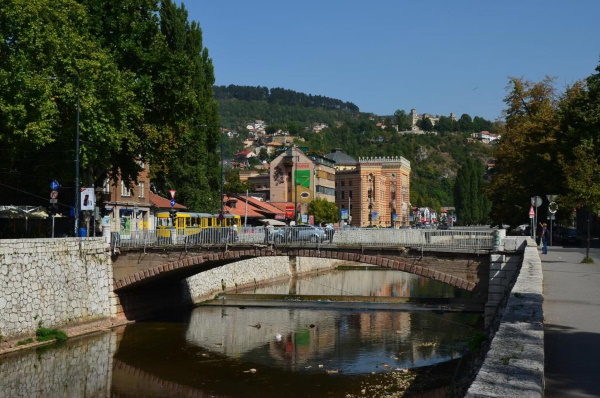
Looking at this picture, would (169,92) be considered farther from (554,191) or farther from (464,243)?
(554,191)

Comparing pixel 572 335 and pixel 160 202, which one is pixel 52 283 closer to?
pixel 572 335

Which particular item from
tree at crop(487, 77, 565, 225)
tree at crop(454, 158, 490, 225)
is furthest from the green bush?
tree at crop(454, 158, 490, 225)

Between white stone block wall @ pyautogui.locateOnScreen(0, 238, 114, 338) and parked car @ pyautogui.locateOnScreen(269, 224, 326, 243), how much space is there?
29.8 feet

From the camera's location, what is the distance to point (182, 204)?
64.1 m

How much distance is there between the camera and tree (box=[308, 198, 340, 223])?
105312mm

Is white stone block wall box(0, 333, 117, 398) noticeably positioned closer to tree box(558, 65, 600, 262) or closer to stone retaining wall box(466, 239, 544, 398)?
stone retaining wall box(466, 239, 544, 398)

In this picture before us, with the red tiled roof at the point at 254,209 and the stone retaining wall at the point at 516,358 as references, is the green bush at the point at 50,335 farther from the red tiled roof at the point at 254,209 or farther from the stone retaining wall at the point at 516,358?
the red tiled roof at the point at 254,209

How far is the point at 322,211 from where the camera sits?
4146 inches

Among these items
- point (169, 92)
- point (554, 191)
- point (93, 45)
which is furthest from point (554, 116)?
point (93, 45)

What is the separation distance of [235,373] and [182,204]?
37.6m

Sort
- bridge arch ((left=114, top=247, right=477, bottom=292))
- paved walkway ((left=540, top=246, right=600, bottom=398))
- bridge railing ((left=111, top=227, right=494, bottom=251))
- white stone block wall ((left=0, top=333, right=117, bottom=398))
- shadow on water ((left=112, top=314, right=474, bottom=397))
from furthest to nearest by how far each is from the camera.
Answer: bridge railing ((left=111, top=227, right=494, bottom=251))
bridge arch ((left=114, top=247, right=477, bottom=292))
shadow on water ((left=112, top=314, right=474, bottom=397))
white stone block wall ((left=0, top=333, right=117, bottom=398))
paved walkway ((left=540, top=246, right=600, bottom=398))

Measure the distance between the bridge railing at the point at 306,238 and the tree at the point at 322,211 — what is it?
6480cm

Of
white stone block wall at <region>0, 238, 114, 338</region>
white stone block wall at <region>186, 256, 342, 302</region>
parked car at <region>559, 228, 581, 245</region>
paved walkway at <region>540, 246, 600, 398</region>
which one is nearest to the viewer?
paved walkway at <region>540, 246, 600, 398</region>

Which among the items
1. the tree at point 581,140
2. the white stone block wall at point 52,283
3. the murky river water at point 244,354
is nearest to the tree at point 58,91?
the white stone block wall at point 52,283
